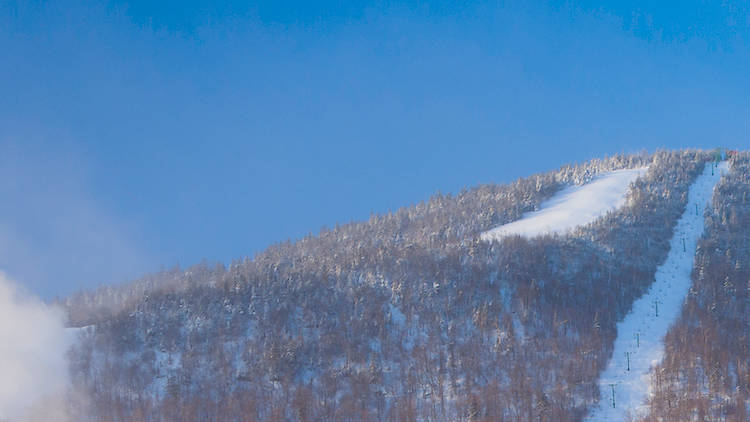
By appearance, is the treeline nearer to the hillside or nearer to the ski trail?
the hillside

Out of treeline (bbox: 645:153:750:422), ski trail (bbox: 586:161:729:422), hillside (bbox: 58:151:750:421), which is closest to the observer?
treeline (bbox: 645:153:750:422)

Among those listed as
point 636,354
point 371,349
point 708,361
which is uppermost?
point 371,349

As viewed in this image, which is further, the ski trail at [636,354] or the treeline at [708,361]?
the ski trail at [636,354]

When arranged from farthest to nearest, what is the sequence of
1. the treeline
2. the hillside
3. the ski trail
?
the hillside < the ski trail < the treeline

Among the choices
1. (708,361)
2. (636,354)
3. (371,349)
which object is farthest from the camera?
(371,349)

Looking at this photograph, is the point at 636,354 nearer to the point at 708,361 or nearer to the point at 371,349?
the point at 708,361

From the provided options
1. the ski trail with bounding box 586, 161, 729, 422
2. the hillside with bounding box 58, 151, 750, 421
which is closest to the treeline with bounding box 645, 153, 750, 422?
the hillside with bounding box 58, 151, 750, 421

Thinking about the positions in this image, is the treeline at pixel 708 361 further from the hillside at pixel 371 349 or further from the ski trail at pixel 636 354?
the ski trail at pixel 636 354

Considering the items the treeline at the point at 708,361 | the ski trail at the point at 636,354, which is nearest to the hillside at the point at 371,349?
the treeline at the point at 708,361

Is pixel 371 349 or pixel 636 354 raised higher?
pixel 371 349

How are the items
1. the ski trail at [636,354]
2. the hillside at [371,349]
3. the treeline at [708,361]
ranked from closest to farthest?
the treeline at [708,361] < the ski trail at [636,354] < the hillside at [371,349]

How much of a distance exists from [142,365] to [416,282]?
203 ft

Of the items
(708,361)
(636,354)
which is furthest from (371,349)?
(708,361)

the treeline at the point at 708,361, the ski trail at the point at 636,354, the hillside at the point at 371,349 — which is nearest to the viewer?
the treeline at the point at 708,361
